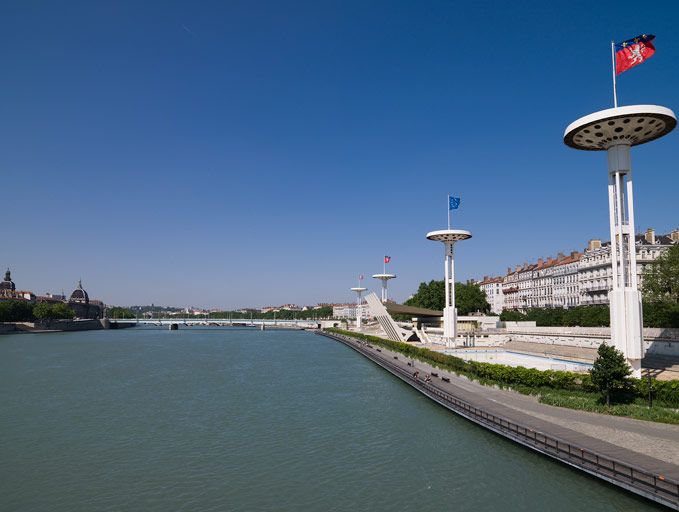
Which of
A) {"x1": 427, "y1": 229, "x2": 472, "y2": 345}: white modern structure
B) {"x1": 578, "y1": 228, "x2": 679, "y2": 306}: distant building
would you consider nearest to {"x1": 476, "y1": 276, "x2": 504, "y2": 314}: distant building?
{"x1": 578, "y1": 228, "x2": 679, "y2": 306}: distant building

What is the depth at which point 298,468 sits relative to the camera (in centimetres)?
2422

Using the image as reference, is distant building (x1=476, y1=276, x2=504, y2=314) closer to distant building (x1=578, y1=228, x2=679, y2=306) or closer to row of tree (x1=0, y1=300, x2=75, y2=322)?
distant building (x1=578, y1=228, x2=679, y2=306)

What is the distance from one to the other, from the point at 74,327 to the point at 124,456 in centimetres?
16349

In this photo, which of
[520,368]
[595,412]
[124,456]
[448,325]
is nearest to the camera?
[124,456]

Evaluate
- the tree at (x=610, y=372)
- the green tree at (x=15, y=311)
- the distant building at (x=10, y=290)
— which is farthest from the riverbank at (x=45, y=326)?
the tree at (x=610, y=372)

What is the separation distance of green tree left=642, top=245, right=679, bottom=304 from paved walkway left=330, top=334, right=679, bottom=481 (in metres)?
26.3

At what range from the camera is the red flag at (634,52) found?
31.5 metres

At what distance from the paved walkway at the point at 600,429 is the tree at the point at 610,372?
7.66 feet

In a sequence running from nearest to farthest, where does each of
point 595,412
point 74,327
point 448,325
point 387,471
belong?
1. point 387,471
2. point 595,412
3. point 448,325
4. point 74,327

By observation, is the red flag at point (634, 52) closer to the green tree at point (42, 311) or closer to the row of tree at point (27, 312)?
the row of tree at point (27, 312)

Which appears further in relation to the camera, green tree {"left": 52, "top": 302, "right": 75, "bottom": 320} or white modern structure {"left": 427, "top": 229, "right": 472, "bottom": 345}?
green tree {"left": 52, "top": 302, "right": 75, "bottom": 320}

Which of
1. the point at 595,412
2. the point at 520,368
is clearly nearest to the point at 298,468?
the point at 595,412

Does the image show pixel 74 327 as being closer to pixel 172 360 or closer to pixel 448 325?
pixel 172 360

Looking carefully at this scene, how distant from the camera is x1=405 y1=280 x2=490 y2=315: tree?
116 m
